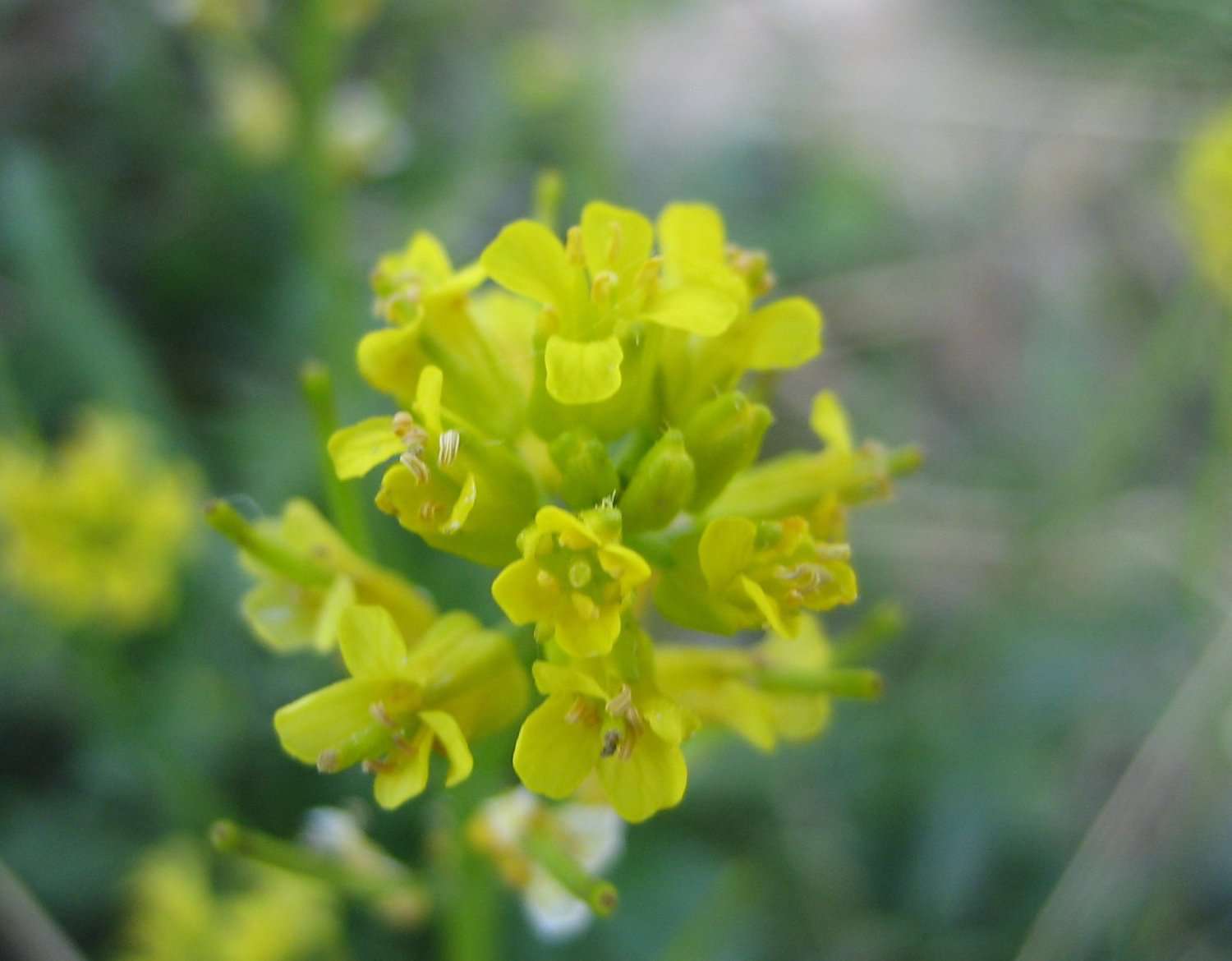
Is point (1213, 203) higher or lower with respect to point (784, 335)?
lower

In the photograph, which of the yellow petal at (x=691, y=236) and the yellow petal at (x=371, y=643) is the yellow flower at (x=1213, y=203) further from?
the yellow petal at (x=371, y=643)

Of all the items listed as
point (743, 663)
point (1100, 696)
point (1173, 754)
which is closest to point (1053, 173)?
point (1100, 696)

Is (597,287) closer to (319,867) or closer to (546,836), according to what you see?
(546,836)

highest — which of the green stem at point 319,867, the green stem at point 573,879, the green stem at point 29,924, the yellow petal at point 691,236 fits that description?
the yellow petal at point 691,236

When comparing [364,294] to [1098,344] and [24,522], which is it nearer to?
[24,522]

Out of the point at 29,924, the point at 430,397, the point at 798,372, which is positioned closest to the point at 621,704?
the point at 430,397

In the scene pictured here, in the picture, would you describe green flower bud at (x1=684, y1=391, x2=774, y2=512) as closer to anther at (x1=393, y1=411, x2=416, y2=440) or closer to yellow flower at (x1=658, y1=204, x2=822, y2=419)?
yellow flower at (x1=658, y1=204, x2=822, y2=419)

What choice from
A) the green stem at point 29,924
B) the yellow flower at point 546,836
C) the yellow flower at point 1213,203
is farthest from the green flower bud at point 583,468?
the yellow flower at point 1213,203
